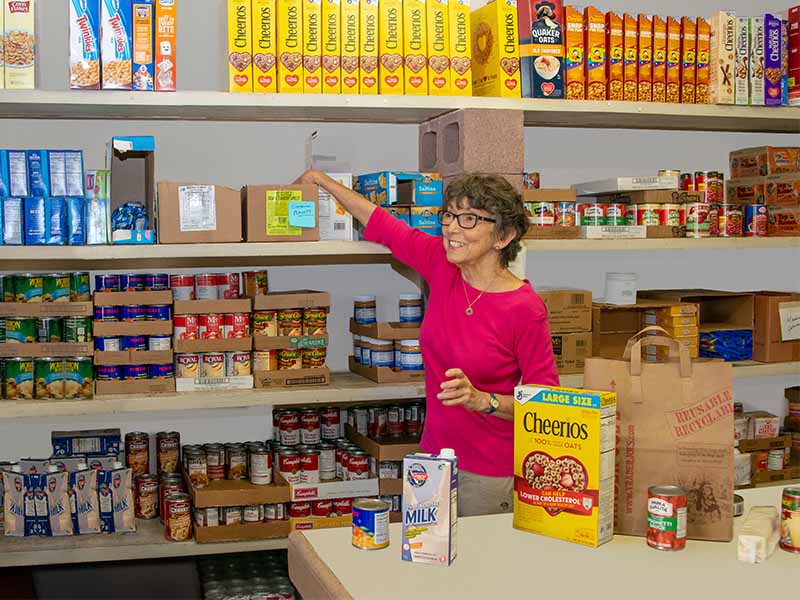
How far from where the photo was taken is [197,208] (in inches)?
116

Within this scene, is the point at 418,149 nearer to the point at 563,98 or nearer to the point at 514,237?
the point at 563,98

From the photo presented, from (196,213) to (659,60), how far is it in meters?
1.78

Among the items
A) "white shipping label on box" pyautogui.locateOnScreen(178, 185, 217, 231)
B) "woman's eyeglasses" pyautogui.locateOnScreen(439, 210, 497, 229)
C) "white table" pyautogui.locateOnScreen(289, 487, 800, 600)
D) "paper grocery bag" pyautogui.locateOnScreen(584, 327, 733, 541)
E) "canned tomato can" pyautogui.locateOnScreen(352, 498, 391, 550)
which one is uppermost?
"white shipping label on box" pyautogui.locateOnScreen(178, 185, 217, 231)

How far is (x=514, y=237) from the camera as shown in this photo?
260cm

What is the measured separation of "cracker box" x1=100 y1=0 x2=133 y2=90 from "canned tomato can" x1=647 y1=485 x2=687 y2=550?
201 centimetres

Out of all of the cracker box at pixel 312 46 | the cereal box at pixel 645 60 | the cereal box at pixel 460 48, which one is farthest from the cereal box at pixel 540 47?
the cracker box at pixel 312 46

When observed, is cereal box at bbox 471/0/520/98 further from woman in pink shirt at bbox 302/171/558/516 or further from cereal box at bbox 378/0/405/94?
woman in pink shirt at bbox 302/171/558/516

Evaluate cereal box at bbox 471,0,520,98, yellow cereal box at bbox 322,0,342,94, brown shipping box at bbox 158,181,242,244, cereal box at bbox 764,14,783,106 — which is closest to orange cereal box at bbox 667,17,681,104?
cereal box at bbox 764,14,783,106

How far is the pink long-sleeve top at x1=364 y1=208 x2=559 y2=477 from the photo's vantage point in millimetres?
2496

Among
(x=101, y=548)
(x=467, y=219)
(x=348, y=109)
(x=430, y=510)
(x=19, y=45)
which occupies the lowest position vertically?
(x=101, y=548)

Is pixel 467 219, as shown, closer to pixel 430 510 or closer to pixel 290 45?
pixel 290 45

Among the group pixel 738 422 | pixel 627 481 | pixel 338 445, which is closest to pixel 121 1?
pixel 338 445

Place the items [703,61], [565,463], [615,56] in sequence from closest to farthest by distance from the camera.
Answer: [565,463]
[615,56]
[703,61]

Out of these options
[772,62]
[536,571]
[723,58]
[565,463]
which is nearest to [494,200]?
[565,463]
